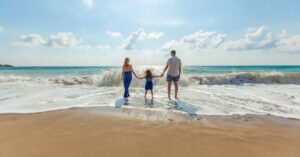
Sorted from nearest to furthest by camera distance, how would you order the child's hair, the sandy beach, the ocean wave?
the sandy beach, the child's hair, the ocean wave

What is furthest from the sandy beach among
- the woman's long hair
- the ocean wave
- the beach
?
the ocean wave

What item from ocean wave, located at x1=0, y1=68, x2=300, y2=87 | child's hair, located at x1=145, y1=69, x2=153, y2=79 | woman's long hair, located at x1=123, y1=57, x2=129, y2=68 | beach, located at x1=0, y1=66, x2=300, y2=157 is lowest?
beach, located at x1=0, y1=66, x2=300, y2=157

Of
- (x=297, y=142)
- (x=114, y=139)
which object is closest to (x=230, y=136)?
(x=297, y=142)

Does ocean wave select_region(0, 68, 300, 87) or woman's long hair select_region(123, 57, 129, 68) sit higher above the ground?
woman's long hair select_region(123, 57, 129, 68)

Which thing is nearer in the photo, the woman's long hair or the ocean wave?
the woman's long hair

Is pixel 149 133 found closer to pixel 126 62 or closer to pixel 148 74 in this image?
pixel 148 74

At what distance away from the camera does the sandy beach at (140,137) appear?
6.52ft

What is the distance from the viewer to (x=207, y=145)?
7.11ft

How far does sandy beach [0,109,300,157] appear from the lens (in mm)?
1987

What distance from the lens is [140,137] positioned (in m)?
2.39

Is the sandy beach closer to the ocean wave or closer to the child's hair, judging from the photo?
the child's hair

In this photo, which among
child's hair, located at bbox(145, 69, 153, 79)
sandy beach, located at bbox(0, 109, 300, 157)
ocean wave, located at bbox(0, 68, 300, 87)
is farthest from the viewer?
ocean wave, located at bbox(0, 68, 300, 87)

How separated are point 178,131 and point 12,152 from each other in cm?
245

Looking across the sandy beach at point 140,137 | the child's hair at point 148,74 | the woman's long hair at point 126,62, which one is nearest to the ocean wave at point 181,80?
the woman's long hair at point 126,62
